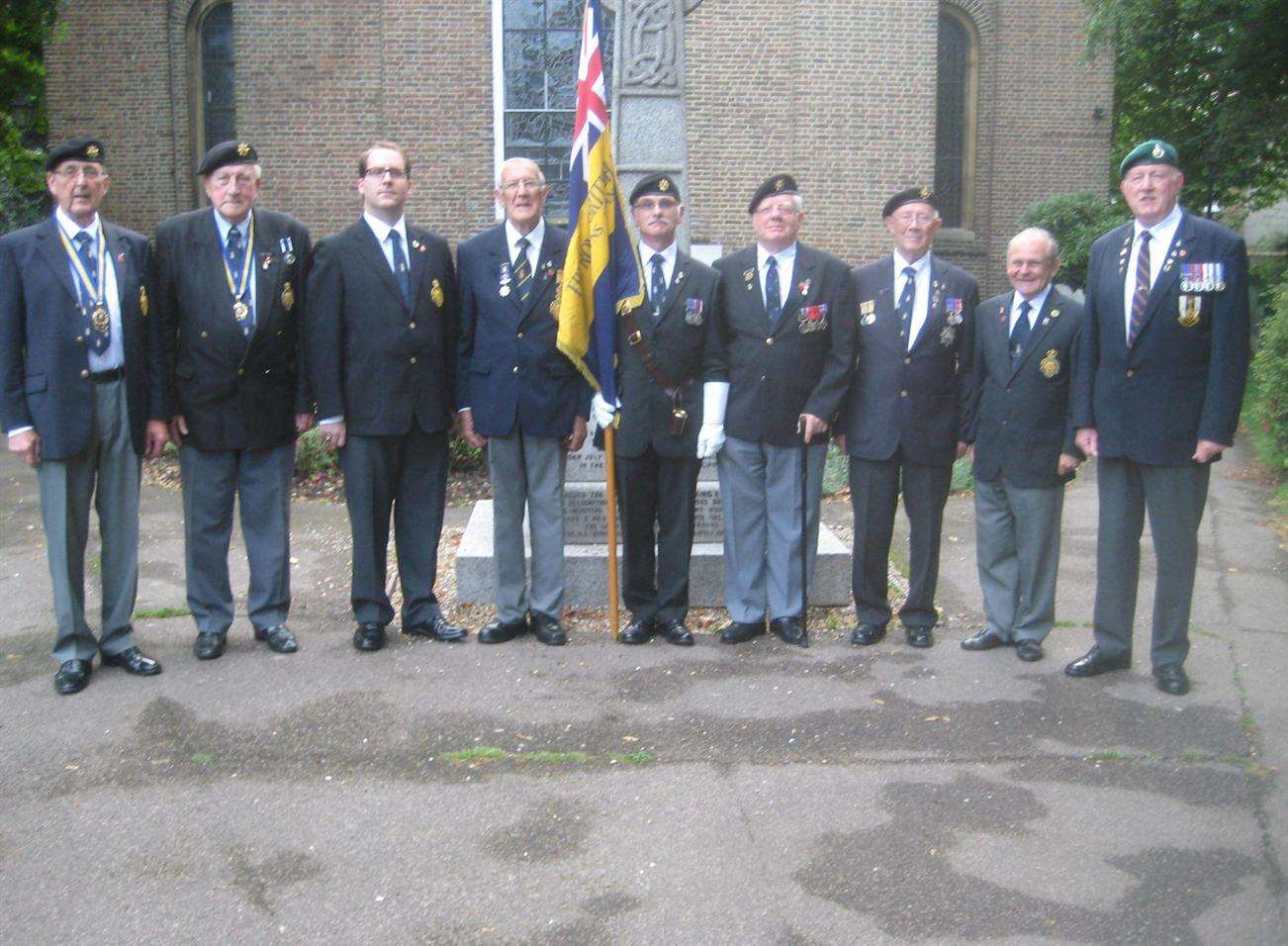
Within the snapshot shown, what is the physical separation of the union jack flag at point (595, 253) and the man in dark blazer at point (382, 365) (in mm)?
595

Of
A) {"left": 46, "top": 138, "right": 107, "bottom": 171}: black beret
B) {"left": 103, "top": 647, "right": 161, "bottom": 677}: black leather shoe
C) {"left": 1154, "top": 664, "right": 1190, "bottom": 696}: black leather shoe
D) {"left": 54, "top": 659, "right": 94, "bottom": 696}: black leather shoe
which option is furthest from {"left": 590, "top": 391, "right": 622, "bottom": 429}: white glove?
{"left": 1154, "top": 664, "right": 1190, "bottom": 696}: black leather shoe

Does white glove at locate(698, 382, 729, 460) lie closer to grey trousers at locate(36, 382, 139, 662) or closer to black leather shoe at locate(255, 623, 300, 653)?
black leather shoe at locate(255, 623, 300, 653)

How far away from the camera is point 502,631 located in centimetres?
584

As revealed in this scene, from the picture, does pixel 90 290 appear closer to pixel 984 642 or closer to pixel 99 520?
pixel 99 520

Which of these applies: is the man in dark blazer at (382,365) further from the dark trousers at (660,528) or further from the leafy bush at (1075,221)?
the leafy bush at (1075,221)

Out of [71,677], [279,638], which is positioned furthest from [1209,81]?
[71,677]

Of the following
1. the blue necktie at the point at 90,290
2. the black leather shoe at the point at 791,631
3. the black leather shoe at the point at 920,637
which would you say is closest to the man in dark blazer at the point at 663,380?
the black leather shoe at the point at 791,631

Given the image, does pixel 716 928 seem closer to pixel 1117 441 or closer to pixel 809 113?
pixel 1117 441

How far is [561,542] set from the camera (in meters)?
5.85

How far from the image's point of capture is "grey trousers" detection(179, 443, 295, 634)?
5551mm

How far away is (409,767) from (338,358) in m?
1.94

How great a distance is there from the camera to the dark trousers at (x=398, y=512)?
5.68 metres

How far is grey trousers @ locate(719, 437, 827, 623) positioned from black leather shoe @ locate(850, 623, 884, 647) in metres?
0.28

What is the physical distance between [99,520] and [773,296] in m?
3.05
